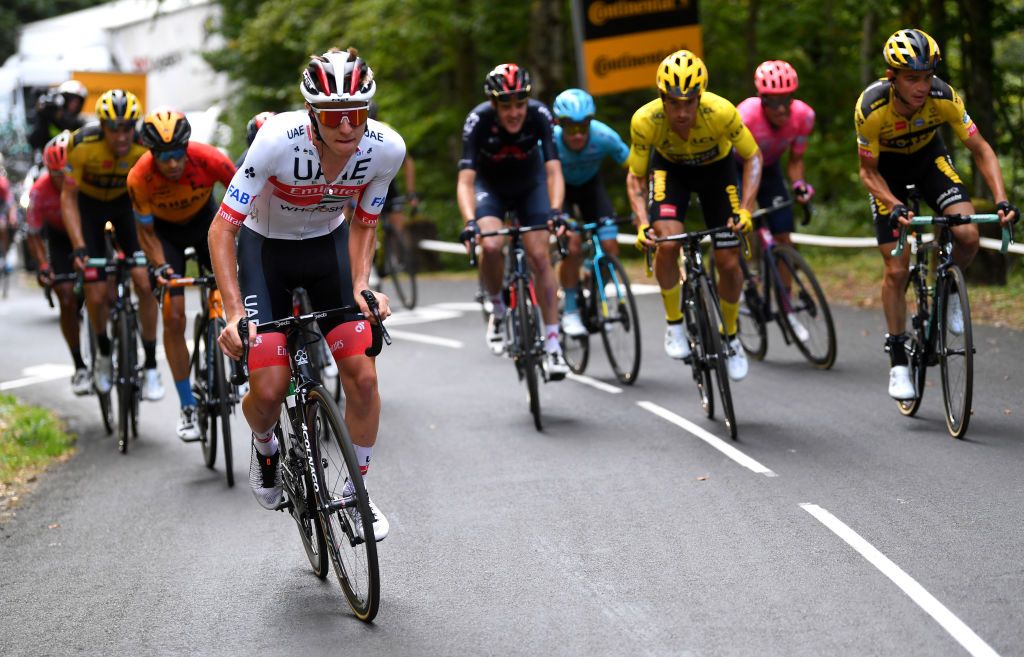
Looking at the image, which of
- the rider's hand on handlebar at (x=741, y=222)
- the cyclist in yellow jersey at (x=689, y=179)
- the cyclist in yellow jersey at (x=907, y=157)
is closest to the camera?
the cyclist in yellow jersey at (x=907, y=157)

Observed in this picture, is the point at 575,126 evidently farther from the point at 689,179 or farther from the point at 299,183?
the point at 299,183

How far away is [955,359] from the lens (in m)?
8.01

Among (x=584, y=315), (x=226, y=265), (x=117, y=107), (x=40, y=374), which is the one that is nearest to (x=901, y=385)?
(x=584, y=315)

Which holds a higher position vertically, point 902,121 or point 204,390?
point 902,121

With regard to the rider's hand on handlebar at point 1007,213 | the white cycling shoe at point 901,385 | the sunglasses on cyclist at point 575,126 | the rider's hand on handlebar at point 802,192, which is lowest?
the white cycling shoe at point 901,385

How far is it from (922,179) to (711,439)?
7.02 ft

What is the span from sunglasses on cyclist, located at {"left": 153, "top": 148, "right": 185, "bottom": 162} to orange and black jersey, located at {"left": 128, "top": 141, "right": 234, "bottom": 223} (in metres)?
0.17

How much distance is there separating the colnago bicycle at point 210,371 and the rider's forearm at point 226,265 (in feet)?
7.97

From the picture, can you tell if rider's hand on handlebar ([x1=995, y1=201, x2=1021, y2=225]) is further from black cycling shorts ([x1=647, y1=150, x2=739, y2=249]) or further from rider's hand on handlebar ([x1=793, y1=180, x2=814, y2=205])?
rider's hand on handlebar ([x1=793, y1=180, x2=814, y2=205])

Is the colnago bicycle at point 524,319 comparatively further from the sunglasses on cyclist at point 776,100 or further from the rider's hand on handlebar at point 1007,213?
the rider's hand on handlebar at point 1007,213

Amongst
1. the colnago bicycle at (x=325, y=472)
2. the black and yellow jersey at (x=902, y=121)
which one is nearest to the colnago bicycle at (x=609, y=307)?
the black and yellow jersey at (x=902, y=121)

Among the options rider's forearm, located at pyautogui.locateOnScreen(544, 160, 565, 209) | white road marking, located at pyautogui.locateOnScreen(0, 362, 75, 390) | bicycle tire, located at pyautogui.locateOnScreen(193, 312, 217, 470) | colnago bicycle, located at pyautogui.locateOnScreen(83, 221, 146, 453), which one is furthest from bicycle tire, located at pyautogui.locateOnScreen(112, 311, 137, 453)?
white road marking, located at pyautogui.locateOnScreen(0, 362, 75, 390)

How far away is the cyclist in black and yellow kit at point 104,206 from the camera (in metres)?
9.63

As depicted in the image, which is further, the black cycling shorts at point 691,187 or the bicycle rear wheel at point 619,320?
the bicycle rear wheel at point 619,320
